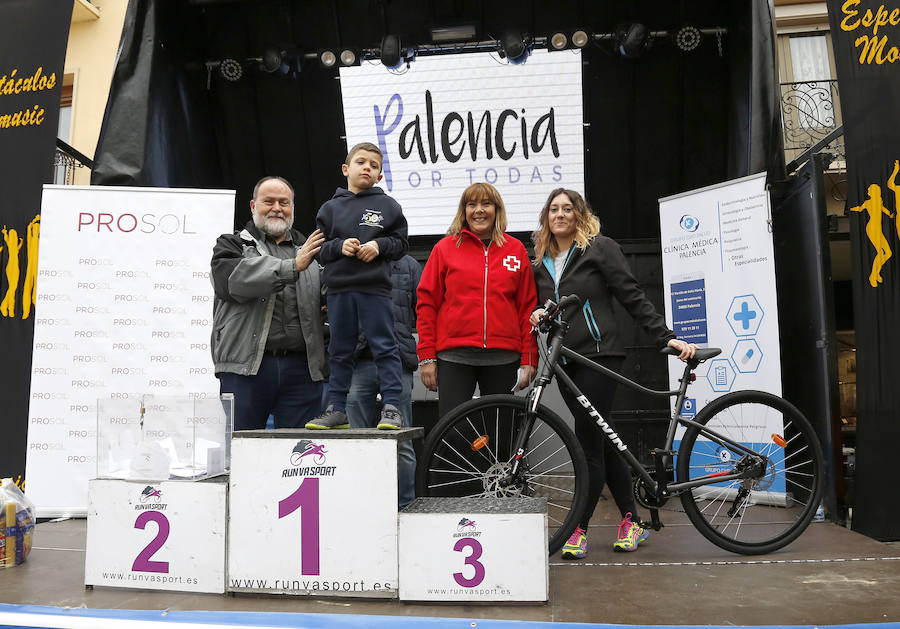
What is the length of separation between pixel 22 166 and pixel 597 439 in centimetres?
395

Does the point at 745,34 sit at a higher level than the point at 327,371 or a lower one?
higher

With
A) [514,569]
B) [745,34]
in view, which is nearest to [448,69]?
[745,34]

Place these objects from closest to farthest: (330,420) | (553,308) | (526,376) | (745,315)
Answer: (330,420) → (553,308) → (526,376) → (745,315)

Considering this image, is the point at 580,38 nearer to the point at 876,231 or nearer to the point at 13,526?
the point at 876,231

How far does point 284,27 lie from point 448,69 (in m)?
1.42

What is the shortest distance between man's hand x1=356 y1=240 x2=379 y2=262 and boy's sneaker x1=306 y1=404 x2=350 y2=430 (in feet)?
2.02

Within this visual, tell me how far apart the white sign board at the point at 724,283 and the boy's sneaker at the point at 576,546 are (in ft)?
6.55

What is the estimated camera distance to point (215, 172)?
5703 millimetres

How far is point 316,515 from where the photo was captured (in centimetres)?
214

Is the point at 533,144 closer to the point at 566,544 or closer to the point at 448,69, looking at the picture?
the point at 448,69

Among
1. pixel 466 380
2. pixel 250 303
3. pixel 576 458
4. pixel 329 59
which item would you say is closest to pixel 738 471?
pixel 576 458

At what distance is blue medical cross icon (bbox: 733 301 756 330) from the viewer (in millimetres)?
4175

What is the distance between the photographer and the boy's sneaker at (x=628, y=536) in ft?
9.12

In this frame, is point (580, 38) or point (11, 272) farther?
point (580, 38)
